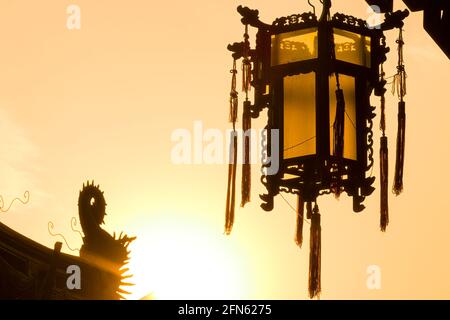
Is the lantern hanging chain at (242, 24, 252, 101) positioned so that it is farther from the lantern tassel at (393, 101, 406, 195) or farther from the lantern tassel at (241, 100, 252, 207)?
the lantern tassel at (393, 101, 406, 195)

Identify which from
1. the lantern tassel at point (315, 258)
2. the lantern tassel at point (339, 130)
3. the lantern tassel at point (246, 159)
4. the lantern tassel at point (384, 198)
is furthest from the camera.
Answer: the lantern tassel at point (246, 159)

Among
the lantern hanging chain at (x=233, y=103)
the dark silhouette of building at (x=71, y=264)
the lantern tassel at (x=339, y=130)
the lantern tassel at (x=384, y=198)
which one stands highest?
the lantern hanging chain at (x=233, y=103)

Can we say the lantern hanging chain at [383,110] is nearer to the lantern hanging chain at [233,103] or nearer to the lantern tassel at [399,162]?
the lantern tassel at [399,162]

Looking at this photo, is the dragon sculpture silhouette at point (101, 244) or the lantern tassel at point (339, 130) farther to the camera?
the dragon sculpture silhouette at point (101, 244)

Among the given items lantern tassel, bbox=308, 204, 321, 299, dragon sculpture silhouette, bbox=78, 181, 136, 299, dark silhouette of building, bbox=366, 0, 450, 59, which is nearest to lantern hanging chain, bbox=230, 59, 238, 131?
lantern tassel, bbox=308, 204, 321, 299

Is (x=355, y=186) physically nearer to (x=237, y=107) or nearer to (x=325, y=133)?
(x=325, y=133)

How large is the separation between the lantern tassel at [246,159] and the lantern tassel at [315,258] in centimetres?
52

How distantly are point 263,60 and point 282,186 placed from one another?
932 mm

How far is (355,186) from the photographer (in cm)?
603

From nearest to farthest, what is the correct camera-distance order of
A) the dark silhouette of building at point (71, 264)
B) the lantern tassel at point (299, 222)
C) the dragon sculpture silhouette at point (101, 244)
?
1. the lantern tassel at point (299, 222)
2. the dark silhouette of building at point (71, 264)
3. the dragon sculpture silhouette at point (101, 244)

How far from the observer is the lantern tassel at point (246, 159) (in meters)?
6.32

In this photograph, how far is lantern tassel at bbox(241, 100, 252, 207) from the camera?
6318mm

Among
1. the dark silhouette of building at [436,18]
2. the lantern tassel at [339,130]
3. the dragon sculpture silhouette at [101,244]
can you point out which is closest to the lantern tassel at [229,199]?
the lantern tassel at [339,130]
